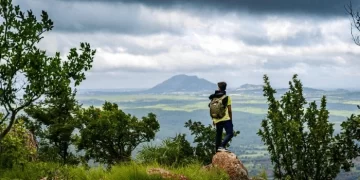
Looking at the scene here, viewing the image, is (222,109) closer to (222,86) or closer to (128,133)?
(222,86)

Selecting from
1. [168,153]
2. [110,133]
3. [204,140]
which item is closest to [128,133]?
[110,133]

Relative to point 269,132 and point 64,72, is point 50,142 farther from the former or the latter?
point 64,72

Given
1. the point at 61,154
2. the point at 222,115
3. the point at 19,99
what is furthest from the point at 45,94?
the point at 61,154

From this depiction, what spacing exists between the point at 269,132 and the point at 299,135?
169cm

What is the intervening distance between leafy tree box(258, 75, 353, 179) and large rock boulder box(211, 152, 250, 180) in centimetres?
149

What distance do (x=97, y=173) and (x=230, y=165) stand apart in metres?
5.66

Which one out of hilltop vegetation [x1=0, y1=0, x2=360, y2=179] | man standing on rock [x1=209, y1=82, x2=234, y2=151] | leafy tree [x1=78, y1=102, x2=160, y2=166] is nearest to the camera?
hilltop vegetation [x1=0, y1=0, x2=360, y2=179]

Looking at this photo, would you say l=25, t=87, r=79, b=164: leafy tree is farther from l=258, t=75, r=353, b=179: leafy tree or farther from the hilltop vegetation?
l=258, t=75, r=353, b=179: leafy tree

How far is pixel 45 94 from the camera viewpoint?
12773 millimetres

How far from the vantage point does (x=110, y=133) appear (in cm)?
3278

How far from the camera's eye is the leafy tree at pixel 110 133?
109 ft

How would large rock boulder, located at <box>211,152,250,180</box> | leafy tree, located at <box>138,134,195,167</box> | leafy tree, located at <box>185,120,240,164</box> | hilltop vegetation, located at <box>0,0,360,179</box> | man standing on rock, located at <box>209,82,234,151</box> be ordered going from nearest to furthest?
hilltop vegetation, located at <box>0,0,360,179</box>, large rock boulder, located at <box>211,152,250,180</box>, man standing on rock, located at <box>209,82,234,151</box>, leafy tree, located at <box>138,134,195,167</box>, leafy tree, located at <box>185,120,240,164</box>

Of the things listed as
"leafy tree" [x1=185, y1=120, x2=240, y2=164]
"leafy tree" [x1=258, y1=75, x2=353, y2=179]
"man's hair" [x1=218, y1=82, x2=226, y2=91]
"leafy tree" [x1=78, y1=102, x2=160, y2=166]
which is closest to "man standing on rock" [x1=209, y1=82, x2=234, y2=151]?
"man's hair" [x1=218, y1=82, x2=226, y2=91]

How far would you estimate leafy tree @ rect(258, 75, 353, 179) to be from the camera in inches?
700
